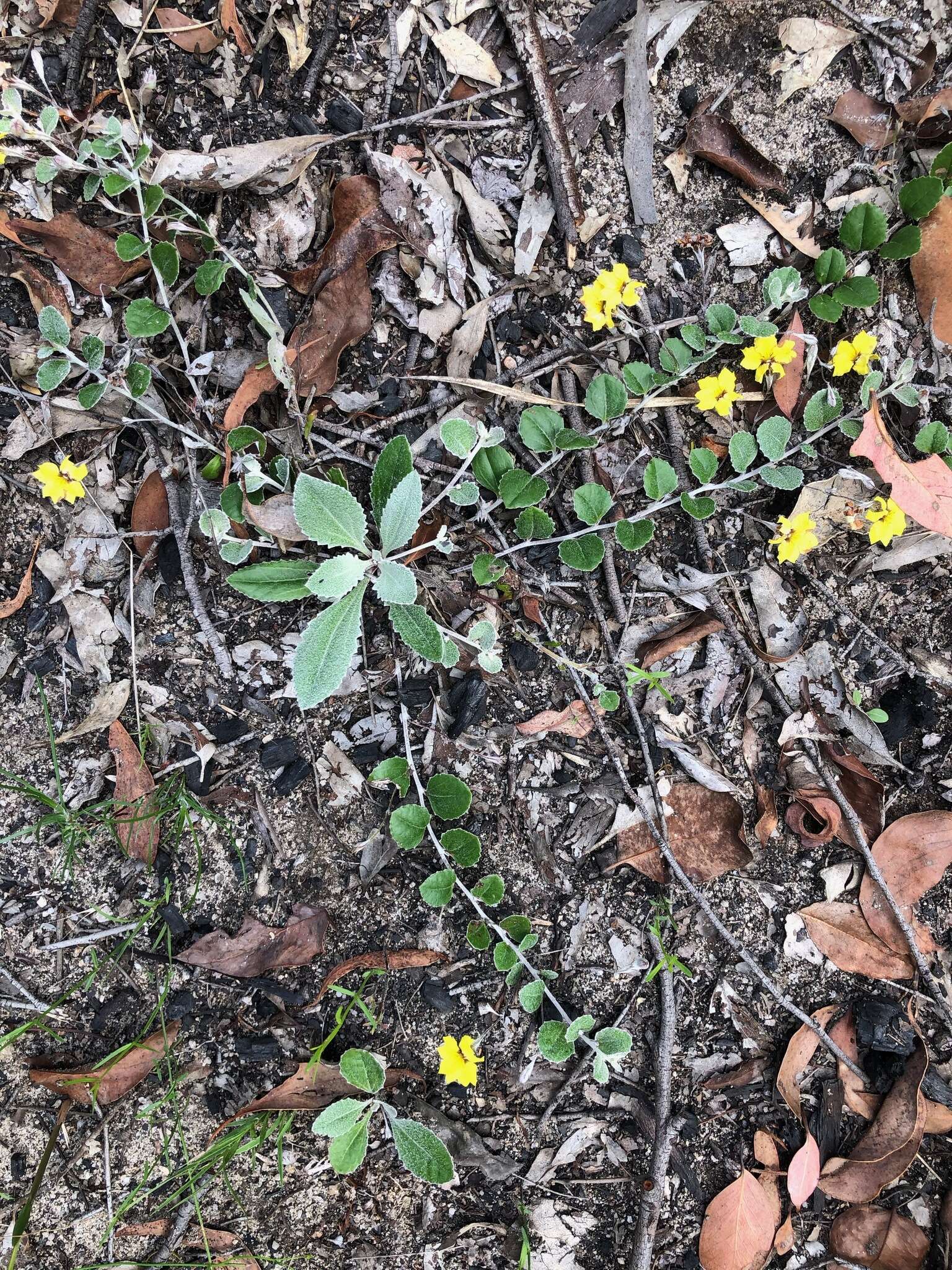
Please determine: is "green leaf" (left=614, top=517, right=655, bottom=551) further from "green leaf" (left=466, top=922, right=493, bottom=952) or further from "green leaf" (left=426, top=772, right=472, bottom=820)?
"green leaf" (left=466, top=922, right=493, bottom=952)

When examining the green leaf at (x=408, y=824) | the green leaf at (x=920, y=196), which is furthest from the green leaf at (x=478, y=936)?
the green leaf at (x=920, y=196)

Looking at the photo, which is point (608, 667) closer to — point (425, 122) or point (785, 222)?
point (785, 222)

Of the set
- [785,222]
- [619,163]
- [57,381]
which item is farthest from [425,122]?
[57,381]

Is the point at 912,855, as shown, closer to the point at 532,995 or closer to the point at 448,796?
the point at 532,995

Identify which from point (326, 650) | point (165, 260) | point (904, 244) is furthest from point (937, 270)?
point (165, 260)

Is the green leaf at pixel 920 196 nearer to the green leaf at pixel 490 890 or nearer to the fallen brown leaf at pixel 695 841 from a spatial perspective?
the fallen brown leaf at pixel 695 841

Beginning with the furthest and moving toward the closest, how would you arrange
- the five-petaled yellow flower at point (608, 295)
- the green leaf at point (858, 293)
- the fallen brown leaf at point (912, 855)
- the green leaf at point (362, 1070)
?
the fallen brown leaf at point (912, 855) < the green leaf at point (858, 293) < the green leaf at point (362, 1070) < the five-petaled yellow flower at point (608, 295)
